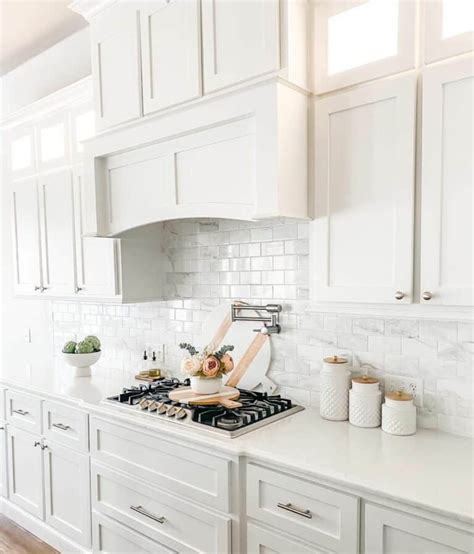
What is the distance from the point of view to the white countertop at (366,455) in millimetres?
1363

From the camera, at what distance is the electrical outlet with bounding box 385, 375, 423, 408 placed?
6.21 ft

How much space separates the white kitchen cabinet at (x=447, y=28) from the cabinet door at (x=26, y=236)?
2.63 m

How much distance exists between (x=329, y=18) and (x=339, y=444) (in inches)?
63.8

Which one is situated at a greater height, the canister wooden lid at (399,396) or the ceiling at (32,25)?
the ceiling at (32,25)

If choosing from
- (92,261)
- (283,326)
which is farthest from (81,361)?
(283,326)

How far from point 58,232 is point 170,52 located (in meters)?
1.48

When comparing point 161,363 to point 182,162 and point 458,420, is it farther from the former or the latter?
point 458,420

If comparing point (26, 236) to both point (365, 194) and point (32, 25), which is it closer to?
point (32, 25)

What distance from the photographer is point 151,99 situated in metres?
2.20

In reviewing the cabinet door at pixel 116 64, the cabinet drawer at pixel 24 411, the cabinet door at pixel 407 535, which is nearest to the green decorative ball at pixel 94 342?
the cabinet drawer at pixel 24 411

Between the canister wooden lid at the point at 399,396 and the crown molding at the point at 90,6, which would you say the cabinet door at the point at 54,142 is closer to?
the crown molding at the point at 90,6

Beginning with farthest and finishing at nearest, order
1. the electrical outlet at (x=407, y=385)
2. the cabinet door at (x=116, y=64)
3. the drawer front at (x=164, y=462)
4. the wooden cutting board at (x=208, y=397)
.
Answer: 1. the cabinet door at (x=116, y=64)
2. the wooden cutting board at (x=208, y=397)
3. the electrical outlet at (x=407, y=385)
4. the drawer front at (x=164, y=462)

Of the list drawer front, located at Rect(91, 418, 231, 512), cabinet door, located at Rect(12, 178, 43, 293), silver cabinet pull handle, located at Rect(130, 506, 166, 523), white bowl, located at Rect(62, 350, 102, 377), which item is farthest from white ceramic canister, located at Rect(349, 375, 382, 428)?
cabinet door, located at Rect(12, 178, 43, 293)

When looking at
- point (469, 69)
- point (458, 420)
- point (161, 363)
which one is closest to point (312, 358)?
point (458, 420)
